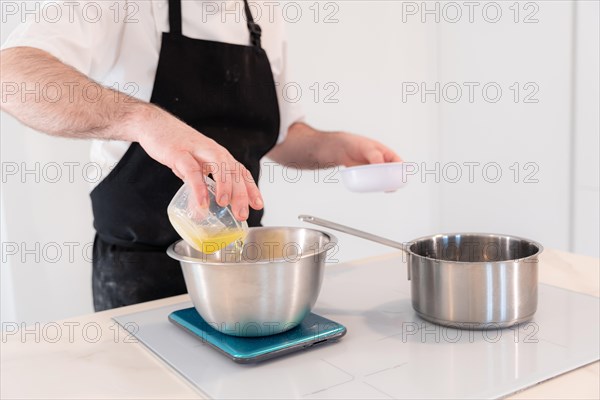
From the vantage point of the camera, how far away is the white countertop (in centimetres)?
72

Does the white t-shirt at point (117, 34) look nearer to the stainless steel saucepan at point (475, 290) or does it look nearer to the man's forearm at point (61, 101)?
the man's forearm at point (61, 101)

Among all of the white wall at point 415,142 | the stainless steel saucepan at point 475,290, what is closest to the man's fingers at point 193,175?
the stainless steel saucepan at point 475,290

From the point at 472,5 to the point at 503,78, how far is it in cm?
36

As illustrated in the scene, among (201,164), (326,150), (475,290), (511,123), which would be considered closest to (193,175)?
(201,164)

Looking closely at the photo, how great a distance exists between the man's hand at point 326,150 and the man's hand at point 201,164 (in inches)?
22.8

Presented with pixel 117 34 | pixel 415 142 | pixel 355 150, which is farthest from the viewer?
pixel 415 142

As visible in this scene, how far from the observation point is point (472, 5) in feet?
8.16

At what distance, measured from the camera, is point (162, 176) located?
1.25 m

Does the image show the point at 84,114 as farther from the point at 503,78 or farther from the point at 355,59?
the point at 503,78

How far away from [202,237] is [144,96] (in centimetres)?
57

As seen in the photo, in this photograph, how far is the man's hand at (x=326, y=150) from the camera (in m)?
1.33

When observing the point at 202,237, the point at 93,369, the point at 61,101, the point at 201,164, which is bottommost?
the point at 93,369

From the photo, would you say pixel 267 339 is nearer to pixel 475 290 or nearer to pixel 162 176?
pixel 475 290

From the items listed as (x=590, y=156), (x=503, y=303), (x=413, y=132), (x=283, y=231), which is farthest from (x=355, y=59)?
(x=503, y=303)
